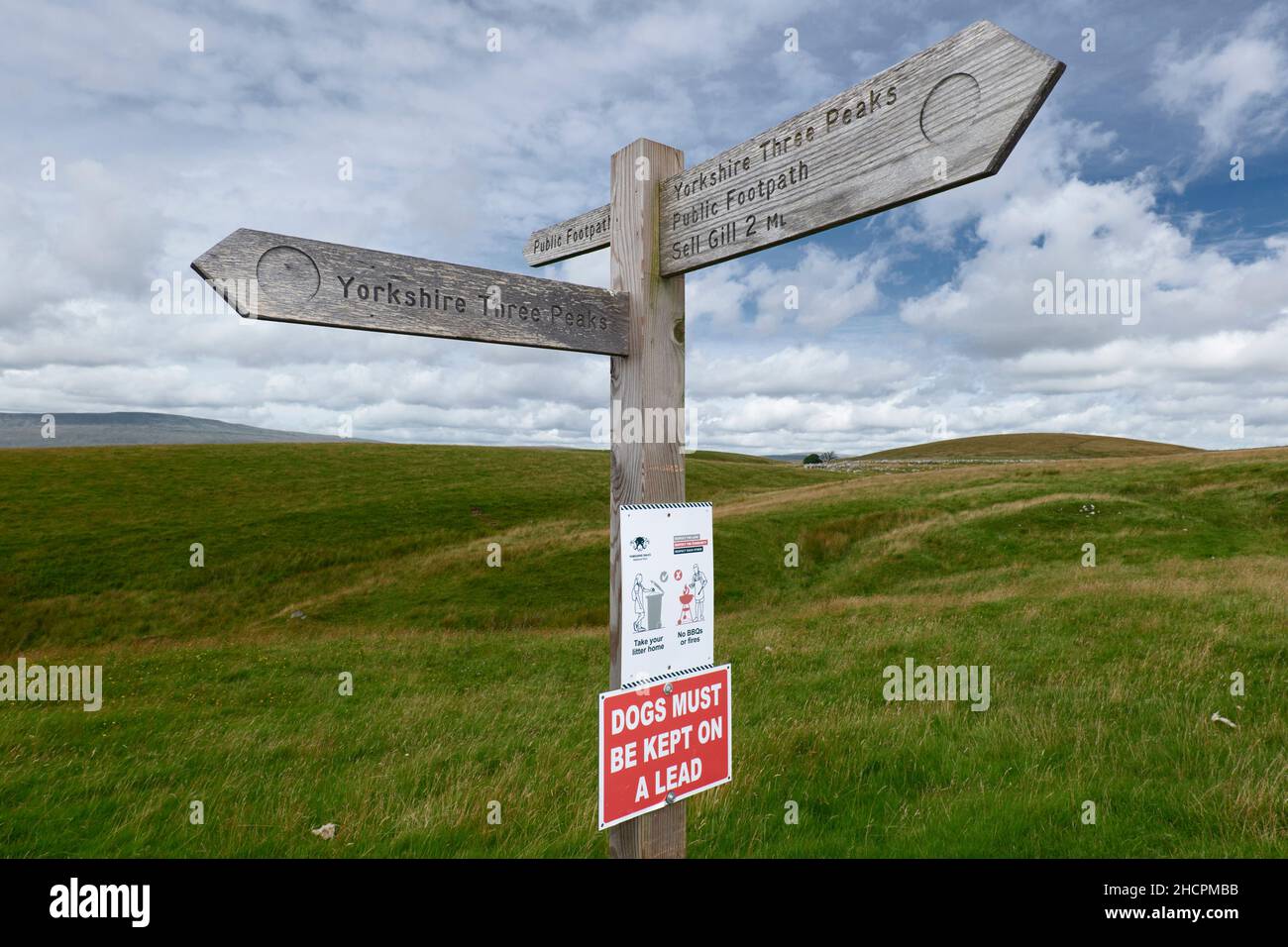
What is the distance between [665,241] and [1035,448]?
177337mm

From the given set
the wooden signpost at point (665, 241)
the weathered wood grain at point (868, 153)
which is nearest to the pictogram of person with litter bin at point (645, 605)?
the wooden signpost at point (665, 241)

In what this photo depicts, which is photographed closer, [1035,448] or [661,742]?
[661,742]

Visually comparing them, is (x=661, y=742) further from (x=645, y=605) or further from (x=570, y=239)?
(x=570, y=239)

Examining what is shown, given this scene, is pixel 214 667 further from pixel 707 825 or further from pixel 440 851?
pixel 707 825

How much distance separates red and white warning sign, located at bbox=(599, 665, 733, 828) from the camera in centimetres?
317

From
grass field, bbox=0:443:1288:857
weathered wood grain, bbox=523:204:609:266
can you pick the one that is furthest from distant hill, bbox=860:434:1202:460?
weathered wood grain, bbox=523:204:609:266

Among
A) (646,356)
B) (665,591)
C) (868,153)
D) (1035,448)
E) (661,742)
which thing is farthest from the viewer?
(1035,448)

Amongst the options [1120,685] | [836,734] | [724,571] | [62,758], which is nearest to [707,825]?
[836,734]

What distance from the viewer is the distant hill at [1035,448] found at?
484 ft

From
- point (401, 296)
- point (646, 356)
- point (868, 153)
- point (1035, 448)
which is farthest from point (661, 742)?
point (1035, 448)

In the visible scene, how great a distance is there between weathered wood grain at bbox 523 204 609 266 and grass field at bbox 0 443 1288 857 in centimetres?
433

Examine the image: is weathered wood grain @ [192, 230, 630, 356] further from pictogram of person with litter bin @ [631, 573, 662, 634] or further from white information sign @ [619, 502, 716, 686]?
pictogram of person with litter bin @ [631, 573, 662, 634]

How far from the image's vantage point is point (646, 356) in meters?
3.75

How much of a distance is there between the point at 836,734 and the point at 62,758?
9086 mm
